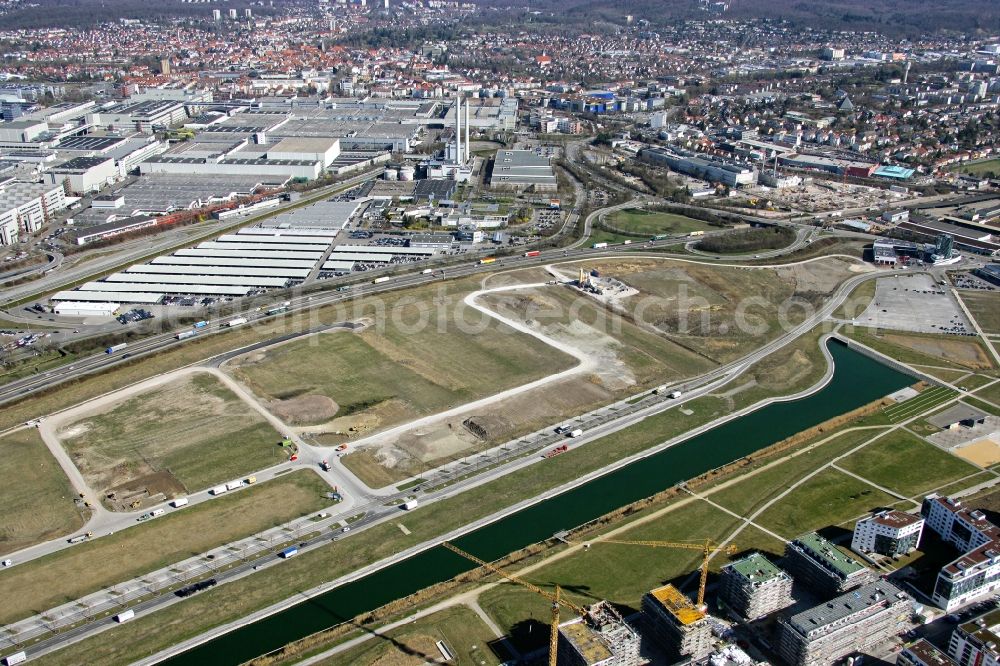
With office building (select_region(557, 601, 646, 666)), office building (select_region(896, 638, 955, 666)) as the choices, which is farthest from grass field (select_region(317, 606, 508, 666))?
office building (select_region(896, 638, 955, 666))

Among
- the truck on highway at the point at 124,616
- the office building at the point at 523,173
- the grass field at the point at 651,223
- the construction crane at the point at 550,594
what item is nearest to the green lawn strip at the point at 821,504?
the construction crane at the point at 550,594

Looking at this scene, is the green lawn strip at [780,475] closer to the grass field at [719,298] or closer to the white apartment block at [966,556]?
the white apartment block at [966,556]

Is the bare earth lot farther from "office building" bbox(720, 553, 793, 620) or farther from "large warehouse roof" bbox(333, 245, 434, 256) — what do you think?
"large warehouse roof" bbox(333, 245, 434, 256)

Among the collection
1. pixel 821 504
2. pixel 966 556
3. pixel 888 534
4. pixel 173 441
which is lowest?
pixel 173 441

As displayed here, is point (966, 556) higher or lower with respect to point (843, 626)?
higher

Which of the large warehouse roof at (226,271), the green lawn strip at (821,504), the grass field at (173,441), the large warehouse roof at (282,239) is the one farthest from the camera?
the large warehouse roof at (282,239)

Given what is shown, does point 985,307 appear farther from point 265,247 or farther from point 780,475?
point 265,247

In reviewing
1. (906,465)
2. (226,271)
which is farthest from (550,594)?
(226,271)
